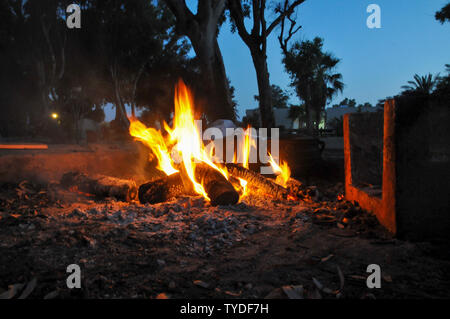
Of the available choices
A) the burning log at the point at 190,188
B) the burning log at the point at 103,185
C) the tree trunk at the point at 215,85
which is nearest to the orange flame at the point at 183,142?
the burning log at the point at 190,188

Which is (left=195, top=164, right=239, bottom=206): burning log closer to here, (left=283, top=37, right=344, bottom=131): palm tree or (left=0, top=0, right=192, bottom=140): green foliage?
(left=0, top=0, right=192, bottom=140): green foliage

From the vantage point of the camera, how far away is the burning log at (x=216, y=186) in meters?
3.80

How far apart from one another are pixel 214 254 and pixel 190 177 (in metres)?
2.22

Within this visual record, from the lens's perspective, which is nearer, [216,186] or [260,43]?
[216,186]

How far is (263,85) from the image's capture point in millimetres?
9484

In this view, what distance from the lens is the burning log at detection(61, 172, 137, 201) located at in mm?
4430

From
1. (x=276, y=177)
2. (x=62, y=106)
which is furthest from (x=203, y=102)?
(x=62, y=106)

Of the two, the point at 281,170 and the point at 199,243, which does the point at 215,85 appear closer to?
the point at 281,170

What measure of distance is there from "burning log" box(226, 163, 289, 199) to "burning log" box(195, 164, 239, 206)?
752mm

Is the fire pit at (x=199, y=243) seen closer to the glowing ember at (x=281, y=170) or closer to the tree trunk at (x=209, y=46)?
the glowing ember at (x=281, y=170)

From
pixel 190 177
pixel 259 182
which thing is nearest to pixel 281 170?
pixel 259 182

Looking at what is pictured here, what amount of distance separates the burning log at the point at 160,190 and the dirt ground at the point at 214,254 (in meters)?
0.52

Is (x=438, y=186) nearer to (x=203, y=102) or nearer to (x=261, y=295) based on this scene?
(x=261, y=295)
